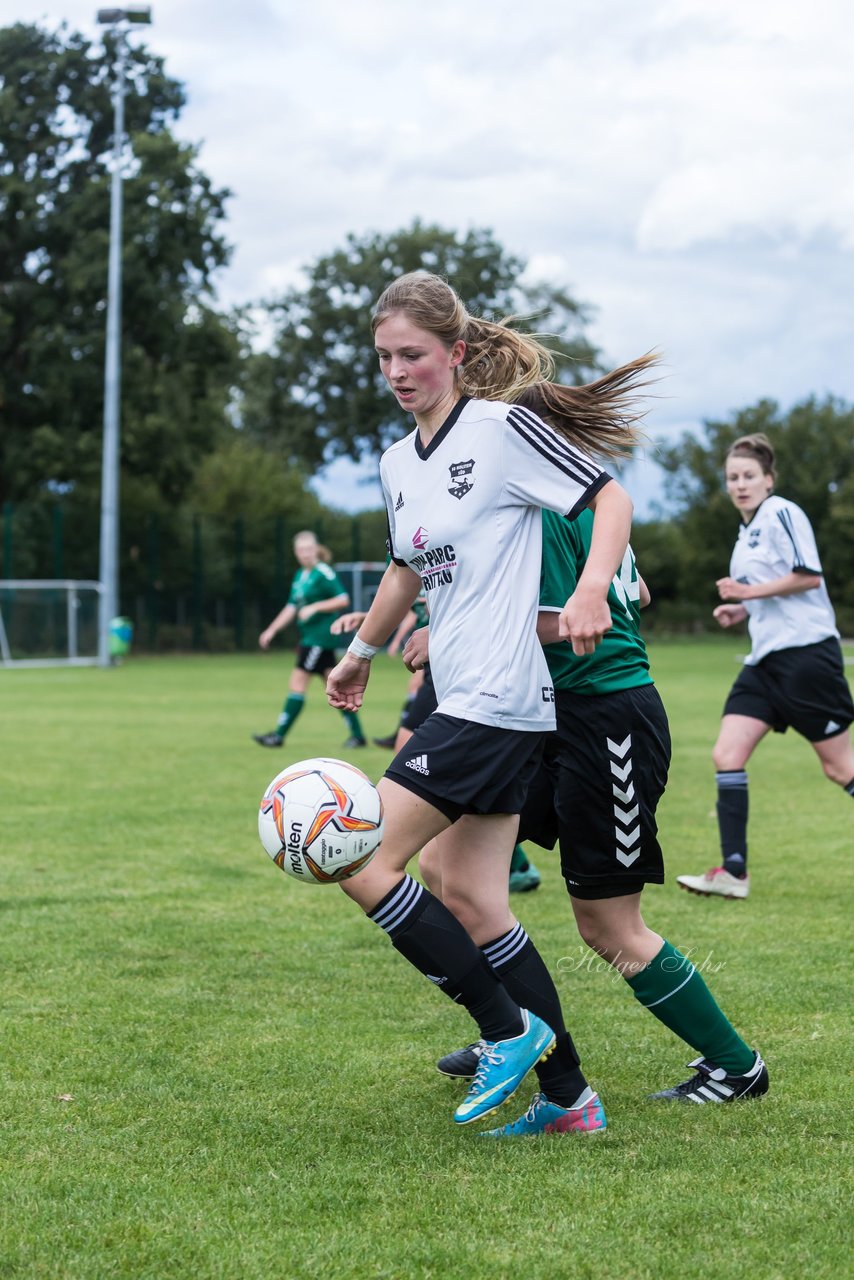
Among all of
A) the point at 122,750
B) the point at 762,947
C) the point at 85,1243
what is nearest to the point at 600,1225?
the point at 85,1243

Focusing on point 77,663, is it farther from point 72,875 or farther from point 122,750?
point 72,875

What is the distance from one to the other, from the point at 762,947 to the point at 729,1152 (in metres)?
2.32

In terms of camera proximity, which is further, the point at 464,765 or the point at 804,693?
the point at 804,693

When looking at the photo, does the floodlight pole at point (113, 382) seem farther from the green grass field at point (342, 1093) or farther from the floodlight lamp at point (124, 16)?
the green grass field at point (342, 1093)

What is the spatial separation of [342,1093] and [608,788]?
1.12 meters

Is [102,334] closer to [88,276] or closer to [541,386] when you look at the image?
[88,276]

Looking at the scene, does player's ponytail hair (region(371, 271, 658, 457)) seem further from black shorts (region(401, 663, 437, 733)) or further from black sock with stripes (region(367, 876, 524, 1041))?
black shorts (region(401, 663, 437, 733))

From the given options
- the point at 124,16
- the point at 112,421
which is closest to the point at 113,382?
the point at 112,421

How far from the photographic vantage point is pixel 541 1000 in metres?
3.65

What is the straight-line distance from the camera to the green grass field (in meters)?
2.85

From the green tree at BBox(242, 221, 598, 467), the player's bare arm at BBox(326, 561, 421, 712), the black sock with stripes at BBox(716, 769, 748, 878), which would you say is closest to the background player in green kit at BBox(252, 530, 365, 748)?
the black sock with stripes at BBox(716, 769, 748, 878)

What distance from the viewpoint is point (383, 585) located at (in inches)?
153

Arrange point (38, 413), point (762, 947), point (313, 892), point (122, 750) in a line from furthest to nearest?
point (38, 413) < point (122, 750) < point (313, 892) < point (762, 947)

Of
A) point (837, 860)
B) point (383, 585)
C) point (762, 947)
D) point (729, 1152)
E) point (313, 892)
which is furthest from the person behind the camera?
point (837, 860)
